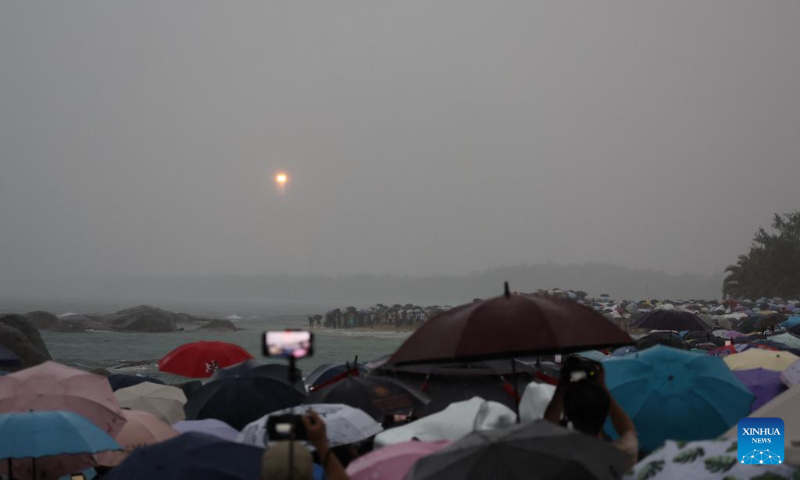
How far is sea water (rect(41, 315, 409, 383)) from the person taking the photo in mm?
57500

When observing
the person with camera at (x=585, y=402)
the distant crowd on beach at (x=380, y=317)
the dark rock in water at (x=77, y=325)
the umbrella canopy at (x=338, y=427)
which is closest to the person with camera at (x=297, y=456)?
the person with camera at (x=585, y=402)

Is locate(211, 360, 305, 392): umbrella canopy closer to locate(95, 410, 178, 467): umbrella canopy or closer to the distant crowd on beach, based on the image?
locate(95, 410, 178, 467): umbrella canopy

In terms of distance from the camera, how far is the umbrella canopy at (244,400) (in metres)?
8.70

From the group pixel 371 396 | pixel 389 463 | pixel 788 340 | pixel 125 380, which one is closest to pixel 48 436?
pixel 389 463

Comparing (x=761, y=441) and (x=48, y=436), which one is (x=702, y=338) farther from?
(x=761, y=441)

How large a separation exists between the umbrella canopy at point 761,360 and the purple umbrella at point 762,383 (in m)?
0.18

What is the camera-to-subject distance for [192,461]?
402 cm

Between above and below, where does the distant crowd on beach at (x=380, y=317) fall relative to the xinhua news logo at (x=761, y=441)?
below

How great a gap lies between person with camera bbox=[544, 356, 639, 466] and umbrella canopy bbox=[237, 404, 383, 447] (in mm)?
2291

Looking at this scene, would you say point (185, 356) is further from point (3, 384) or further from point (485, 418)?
point (485, 418)

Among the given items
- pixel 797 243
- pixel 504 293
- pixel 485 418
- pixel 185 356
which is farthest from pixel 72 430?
pixel 797 243

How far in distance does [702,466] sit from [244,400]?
6428mm

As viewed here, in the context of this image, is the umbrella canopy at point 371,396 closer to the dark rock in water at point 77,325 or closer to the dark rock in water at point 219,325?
the dark rock in water at point 77,325

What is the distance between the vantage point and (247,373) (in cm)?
933
